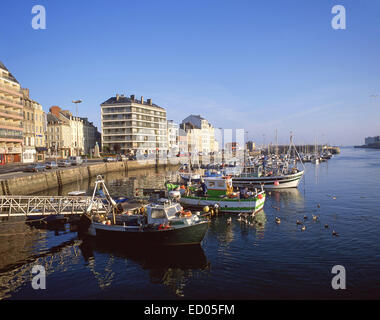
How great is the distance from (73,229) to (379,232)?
29.7 metres

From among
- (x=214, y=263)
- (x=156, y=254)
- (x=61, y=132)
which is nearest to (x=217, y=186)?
(x=156, y=254)

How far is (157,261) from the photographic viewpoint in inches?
882

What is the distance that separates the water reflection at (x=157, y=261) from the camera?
1938 centimetres

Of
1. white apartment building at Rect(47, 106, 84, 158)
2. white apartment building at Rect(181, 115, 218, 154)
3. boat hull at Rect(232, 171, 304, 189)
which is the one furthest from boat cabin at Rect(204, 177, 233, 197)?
white apartment building at Rect(181, 115, 218, 154)

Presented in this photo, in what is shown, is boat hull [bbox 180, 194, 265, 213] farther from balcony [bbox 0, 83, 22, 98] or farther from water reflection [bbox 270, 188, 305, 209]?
balcony [bbox 0, 83, 22, 98]

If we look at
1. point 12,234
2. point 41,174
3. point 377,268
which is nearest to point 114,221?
point 12,234

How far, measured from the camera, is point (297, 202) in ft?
144

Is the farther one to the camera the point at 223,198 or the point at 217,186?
the point at 217,186

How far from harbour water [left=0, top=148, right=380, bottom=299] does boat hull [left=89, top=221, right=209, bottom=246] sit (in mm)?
667

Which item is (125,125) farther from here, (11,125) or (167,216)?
(167,216)

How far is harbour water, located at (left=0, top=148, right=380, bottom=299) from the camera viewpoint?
695 inches

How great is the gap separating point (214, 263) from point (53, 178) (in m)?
46.7
